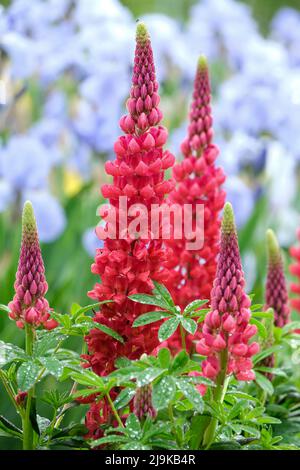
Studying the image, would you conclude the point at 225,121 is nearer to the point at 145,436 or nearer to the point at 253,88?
the point at 253,88

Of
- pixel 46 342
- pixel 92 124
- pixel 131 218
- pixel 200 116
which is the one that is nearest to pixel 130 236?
pixel 131 218

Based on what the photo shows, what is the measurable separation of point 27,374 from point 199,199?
0.35 metres

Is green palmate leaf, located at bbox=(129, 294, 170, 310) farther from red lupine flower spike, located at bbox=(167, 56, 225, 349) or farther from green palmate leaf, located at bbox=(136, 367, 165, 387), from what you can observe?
red lupine flower spike, located at bbox=(167, 56, 225, 349)

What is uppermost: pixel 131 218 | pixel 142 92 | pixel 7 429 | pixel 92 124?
pixel 92 124

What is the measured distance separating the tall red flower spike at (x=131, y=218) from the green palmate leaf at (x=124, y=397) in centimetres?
6

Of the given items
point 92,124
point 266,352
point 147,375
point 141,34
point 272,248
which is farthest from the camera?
point 92,124

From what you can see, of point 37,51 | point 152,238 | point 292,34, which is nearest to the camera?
point 152,238

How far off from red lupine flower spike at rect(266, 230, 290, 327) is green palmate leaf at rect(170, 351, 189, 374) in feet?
1.11

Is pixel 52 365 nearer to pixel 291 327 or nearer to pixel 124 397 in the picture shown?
pixel 124 397

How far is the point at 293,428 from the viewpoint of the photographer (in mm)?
960

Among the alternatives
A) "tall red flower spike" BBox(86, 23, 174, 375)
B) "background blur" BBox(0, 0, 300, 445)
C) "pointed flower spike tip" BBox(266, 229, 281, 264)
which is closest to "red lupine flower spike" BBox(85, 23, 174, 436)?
"tall red flower spike" BBox(86, 23, 174, 375)

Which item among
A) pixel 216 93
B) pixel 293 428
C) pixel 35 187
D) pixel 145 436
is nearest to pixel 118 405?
pixel 145 436

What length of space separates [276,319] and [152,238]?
0.32 m

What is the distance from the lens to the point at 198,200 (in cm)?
99
